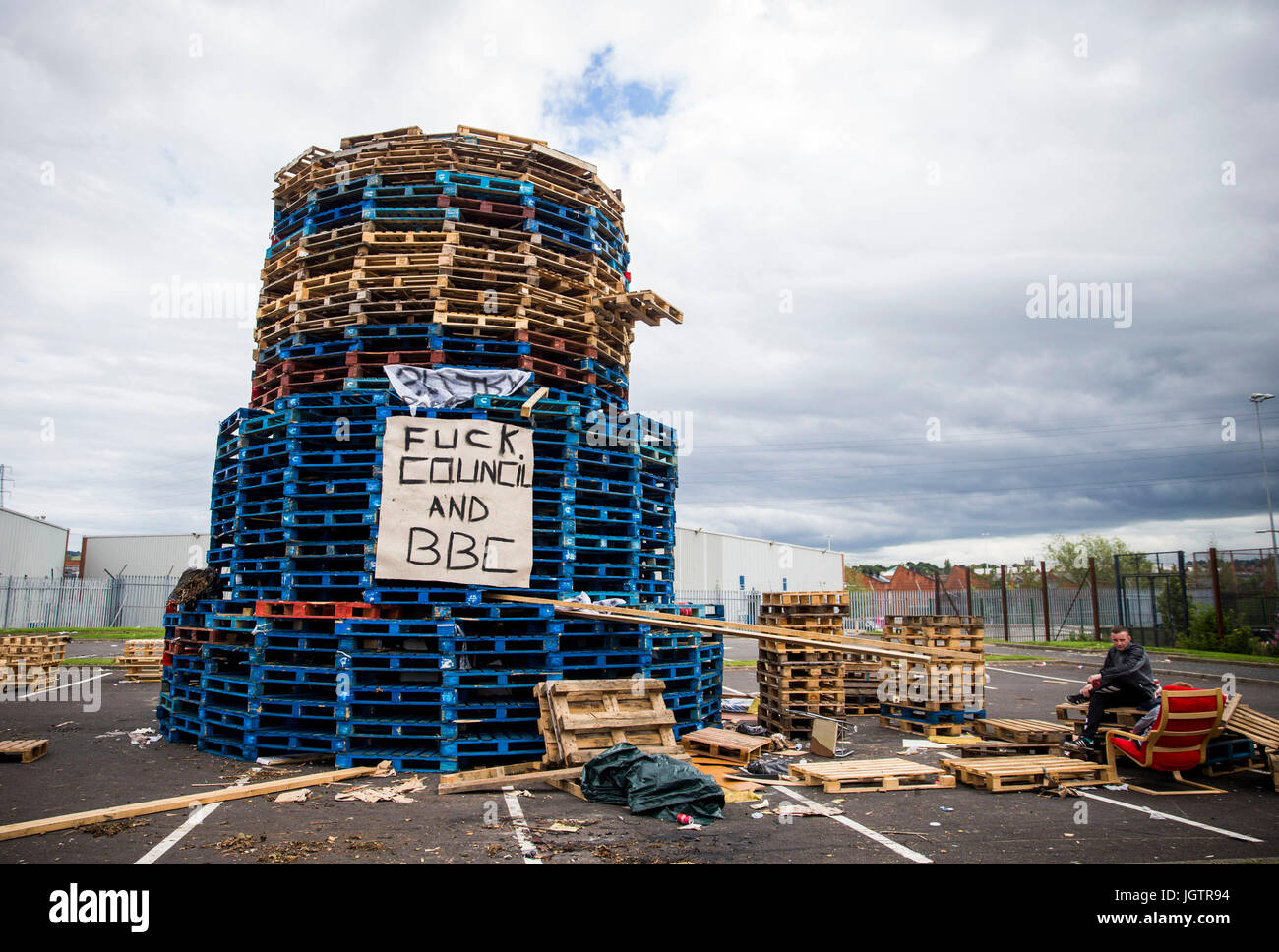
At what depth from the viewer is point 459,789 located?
857 centimetres

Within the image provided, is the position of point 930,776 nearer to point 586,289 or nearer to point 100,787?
point 586,289

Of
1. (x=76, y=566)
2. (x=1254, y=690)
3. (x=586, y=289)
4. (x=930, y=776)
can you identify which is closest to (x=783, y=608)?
(x=930, y=776)

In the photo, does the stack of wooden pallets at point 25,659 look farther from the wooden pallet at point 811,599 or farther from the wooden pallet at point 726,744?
the wooden pallet at point 811,599

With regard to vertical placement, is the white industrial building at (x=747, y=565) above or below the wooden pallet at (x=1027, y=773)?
above

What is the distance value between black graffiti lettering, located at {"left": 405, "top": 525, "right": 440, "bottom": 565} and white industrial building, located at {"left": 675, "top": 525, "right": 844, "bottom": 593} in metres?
33.6

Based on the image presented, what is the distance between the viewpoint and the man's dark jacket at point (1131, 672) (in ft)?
31.4

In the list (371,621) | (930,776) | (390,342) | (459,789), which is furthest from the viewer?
(390,342)

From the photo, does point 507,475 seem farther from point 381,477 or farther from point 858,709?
point 858,709

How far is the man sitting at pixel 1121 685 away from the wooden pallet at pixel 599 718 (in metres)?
5.31

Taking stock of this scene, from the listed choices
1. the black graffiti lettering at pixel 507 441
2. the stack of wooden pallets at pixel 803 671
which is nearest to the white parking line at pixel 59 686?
the black graffiti lettering at pixel 507 441

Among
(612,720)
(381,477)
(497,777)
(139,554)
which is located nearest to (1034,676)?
(612,720)

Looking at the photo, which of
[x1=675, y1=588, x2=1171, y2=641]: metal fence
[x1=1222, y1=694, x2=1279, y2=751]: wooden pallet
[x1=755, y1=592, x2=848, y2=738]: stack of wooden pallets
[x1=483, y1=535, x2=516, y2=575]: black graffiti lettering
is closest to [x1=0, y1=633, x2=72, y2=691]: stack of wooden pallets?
[x1=483, y1=535, x2=516, y2=575]: black graffiti lettering

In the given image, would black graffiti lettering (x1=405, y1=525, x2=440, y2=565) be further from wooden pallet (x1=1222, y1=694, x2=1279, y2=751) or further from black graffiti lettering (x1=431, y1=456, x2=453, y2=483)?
wooden pallet (x1=1222, y1=694, x2=1279, y2=751)
